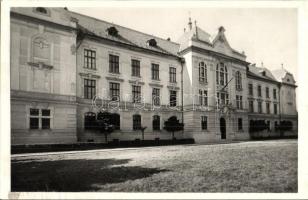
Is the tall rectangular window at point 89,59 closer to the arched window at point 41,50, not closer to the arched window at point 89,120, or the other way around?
the arched window at point 89,120

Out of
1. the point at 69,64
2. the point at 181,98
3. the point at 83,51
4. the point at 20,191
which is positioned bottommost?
the point at 20,191

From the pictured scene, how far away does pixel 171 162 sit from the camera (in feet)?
29.7

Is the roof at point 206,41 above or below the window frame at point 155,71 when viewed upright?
above

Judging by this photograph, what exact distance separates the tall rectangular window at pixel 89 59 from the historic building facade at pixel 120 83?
0.24ft

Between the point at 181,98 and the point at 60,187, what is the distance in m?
17.2

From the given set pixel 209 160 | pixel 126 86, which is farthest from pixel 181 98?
pixel 209 160

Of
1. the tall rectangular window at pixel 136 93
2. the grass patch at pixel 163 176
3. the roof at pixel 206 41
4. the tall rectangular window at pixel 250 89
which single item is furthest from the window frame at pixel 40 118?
the tall rectangular window at pixel 250 89

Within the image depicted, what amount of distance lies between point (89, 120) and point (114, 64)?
4718 mm

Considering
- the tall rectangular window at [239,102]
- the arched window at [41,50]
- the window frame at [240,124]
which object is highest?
the arched window at [41,50]

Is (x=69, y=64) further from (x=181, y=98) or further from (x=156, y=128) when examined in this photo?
(x=181, y=98)

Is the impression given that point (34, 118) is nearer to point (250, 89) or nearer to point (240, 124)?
point (240, 124)

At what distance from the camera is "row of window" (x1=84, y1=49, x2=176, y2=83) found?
17.8 m

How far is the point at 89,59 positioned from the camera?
17.9 meters

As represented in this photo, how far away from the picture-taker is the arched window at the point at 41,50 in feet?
44.5
